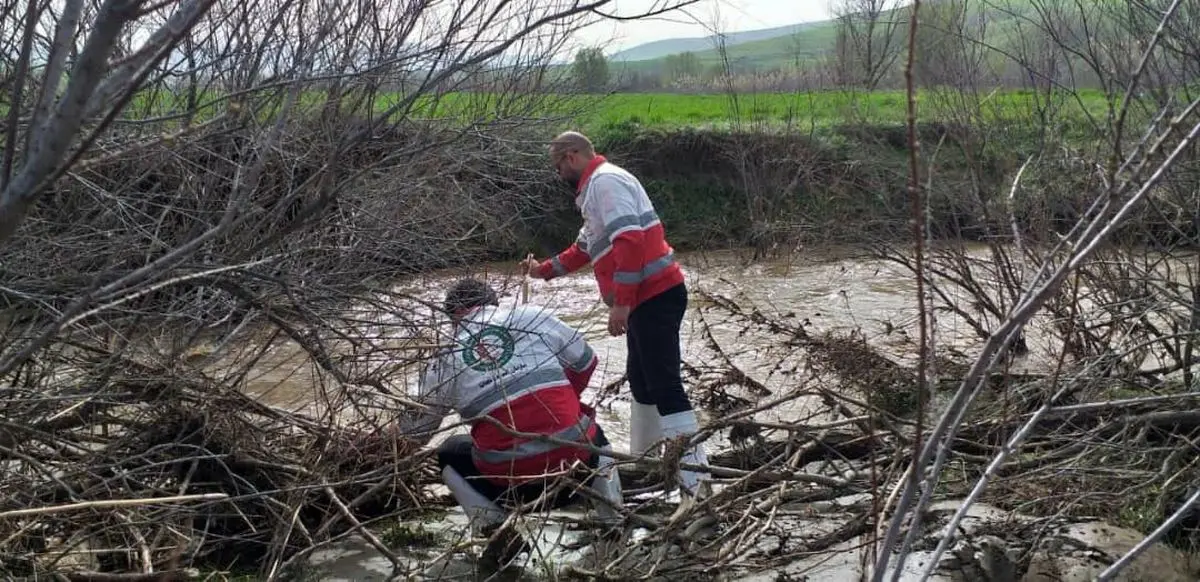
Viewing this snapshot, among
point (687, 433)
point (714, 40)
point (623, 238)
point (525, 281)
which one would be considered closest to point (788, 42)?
point (714, 40)

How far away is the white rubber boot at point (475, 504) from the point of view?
4492 millimetres

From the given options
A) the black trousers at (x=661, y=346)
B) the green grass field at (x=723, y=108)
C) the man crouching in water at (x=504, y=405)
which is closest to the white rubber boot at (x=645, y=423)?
the black trousers at (x=661, y=346)

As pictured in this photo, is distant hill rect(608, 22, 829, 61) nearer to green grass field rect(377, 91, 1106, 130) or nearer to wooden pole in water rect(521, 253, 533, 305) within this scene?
green grass field rect(377, 91, 1106, 130)

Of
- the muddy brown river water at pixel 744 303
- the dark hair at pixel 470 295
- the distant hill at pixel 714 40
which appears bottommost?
the muddy brown river water at pixel 744 303

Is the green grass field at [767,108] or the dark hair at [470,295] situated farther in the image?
the green grass field at [767,108]

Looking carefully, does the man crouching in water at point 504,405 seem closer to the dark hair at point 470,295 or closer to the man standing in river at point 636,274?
the dark hair at point 470,295

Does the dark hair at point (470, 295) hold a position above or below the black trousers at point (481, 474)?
above

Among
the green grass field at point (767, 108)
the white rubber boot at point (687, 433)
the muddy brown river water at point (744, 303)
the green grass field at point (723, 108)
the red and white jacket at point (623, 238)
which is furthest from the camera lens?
the green grass field at point (767, 108)

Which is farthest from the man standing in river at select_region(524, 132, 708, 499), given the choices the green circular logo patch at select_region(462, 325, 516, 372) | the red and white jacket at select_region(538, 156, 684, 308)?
the green circular logo patch at select_region(462, 325, 516, 372)

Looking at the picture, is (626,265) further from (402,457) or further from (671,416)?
(402,457)

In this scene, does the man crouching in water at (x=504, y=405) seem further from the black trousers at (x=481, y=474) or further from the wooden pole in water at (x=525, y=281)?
the wooden pole in water at (x=525, y=281)

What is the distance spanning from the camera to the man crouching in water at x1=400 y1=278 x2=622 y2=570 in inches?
174

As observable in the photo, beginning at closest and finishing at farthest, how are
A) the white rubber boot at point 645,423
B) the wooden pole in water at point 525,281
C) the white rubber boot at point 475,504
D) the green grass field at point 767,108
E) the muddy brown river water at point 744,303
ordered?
1. the white rubber boot at point 475,504
2. the wooden pole in water at point 525,281
3. the muddy brown river water at point 744,303
4. the white rubber boot at point 645,423
5. the green grass field at point 767,108

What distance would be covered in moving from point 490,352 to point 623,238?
1043 mm
